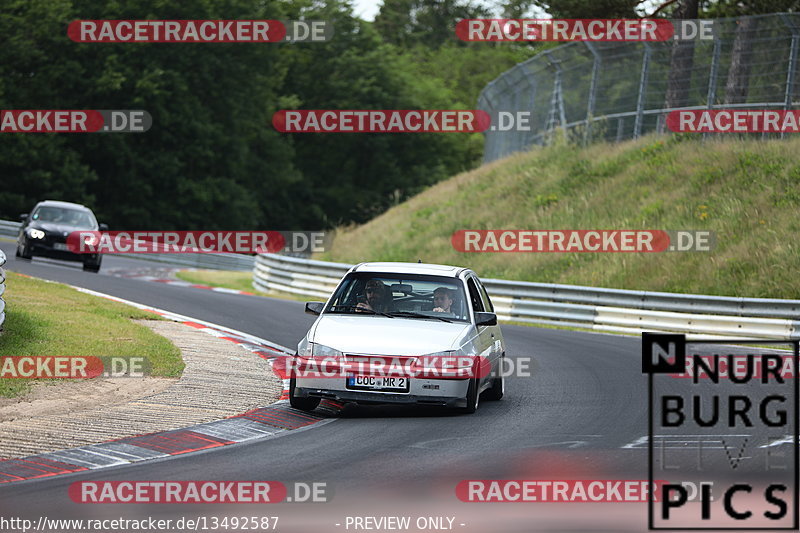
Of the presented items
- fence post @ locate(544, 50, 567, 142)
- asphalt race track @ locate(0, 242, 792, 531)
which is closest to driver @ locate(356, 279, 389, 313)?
asphalt race track @ locate(0, 242, 792, 531)

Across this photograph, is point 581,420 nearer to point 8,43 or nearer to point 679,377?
point 679,377

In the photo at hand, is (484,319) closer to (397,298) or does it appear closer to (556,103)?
(397,298)

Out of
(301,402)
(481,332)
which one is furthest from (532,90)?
(301,402)

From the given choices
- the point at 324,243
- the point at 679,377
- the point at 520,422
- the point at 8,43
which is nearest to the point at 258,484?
the point at 520,422

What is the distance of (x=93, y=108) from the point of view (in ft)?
193

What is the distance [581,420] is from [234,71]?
54.4m

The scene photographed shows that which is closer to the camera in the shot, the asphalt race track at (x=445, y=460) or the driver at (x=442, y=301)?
the asphalt race track at (x=445, y=460)

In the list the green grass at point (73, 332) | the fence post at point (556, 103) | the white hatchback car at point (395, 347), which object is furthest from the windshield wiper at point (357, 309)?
the fence post at point (556, 103)

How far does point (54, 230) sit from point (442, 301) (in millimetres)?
18330

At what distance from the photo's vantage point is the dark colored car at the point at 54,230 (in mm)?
28922

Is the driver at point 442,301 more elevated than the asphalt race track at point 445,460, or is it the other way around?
the driver at point 442,301

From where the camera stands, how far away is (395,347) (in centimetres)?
1162

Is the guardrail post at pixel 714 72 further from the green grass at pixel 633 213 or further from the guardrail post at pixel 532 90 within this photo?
the guardrail post at pixel 532 90

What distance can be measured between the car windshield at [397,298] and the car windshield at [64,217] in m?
18.1
